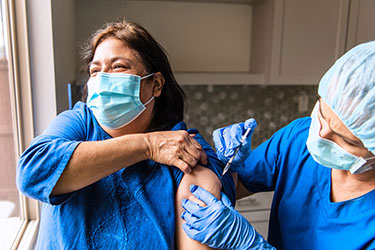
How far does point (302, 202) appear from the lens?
111 centimetres

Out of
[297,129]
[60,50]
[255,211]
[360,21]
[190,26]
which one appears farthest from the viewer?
[190,26]

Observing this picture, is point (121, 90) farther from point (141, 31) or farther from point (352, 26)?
point (352, 26)

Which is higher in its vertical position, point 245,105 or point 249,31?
point 249,31

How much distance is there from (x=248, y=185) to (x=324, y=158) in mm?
386

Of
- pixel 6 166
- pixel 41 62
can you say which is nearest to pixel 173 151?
pixel 41 62

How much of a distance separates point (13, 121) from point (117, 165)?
668 millimetres

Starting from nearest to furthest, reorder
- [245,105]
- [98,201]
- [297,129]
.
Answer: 1. [98,201]
2. [297,129]
3. [245,105]

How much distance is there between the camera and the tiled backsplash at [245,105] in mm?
2494

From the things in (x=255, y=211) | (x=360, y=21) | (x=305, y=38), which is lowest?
(x=255, y=211)

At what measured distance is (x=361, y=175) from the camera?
3.18ft

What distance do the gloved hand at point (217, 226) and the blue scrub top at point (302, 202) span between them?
0.84 ft

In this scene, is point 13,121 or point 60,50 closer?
point 13,121

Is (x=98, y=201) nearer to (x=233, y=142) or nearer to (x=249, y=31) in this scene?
(x=233, y=142)

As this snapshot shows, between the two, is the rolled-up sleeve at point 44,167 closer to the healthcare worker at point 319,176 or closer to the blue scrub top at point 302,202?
the healthcare worker at point 319,176
